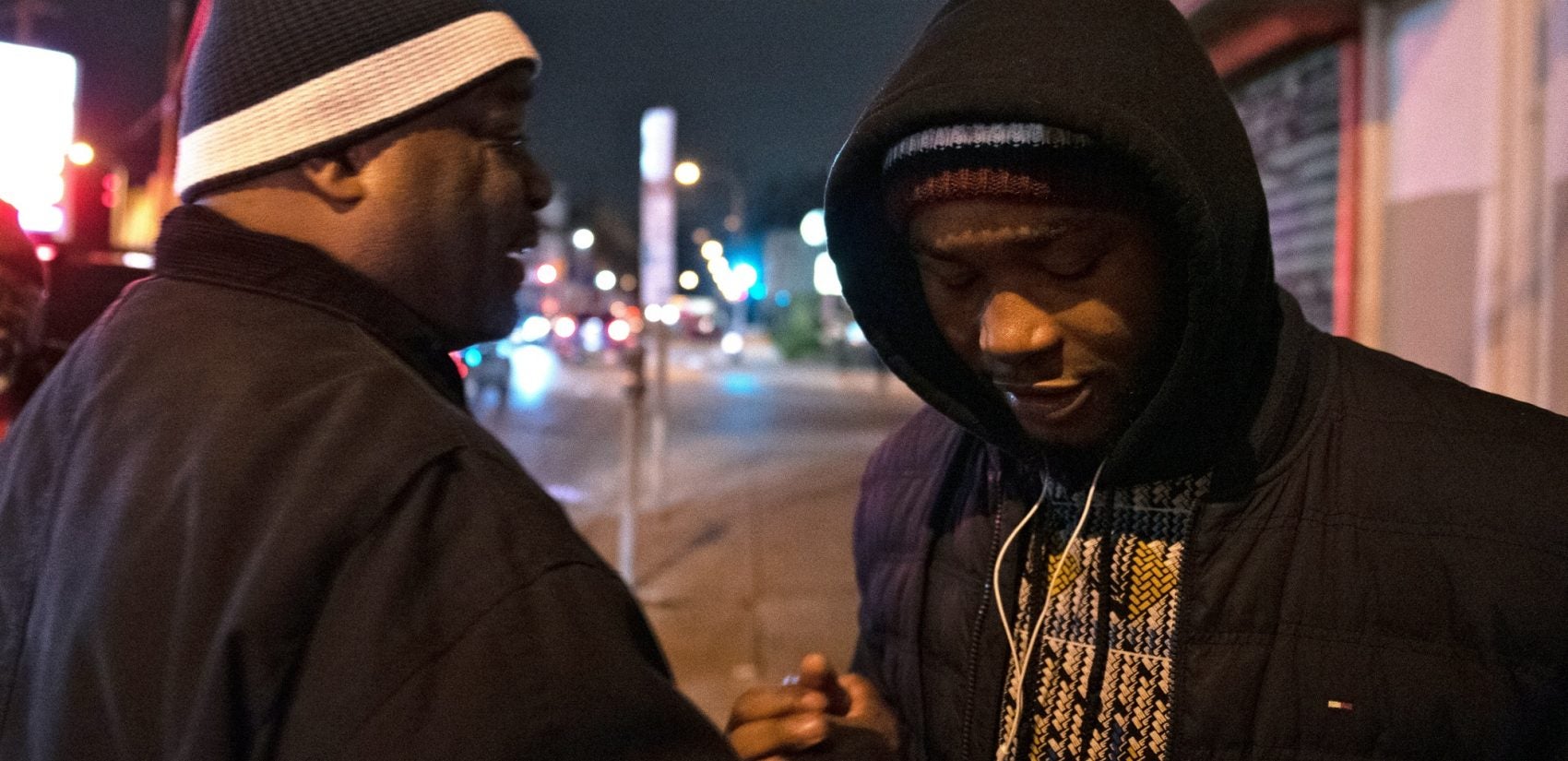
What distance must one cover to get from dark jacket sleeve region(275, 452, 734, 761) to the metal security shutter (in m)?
4.30

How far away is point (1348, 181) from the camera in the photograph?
15.3ft

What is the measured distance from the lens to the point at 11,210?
2.64 meters

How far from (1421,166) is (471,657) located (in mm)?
4209

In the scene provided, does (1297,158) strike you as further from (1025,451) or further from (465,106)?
(465,106)

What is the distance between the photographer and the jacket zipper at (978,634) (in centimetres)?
154

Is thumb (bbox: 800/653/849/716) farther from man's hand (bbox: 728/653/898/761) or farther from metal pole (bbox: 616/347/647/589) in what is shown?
metal pole (bbox: 616/347/647/589)

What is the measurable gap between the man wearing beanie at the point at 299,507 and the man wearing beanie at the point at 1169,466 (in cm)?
58

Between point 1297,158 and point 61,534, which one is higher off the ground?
point 1297,158

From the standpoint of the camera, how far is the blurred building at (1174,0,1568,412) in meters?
3.41

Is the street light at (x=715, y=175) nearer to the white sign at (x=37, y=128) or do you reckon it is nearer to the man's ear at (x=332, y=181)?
the white sign at (x=37, y=128)

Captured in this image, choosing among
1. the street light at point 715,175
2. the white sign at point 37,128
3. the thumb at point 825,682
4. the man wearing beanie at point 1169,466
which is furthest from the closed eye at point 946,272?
the street light at point 715,175

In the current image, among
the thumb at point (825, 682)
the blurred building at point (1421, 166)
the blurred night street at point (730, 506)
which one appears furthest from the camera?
the blurred night street at point (730, 506)

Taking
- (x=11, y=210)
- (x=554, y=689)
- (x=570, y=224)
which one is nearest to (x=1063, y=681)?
(x=554, y=689)

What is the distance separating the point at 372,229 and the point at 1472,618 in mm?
1349
